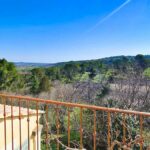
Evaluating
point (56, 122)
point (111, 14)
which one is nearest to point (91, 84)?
point (111, 14)

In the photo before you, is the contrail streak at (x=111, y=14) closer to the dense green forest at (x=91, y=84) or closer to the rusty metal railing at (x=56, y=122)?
the dense green forest at (x=91, y=84)

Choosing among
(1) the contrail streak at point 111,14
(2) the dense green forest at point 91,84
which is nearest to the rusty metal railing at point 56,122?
(2) the dense green forest at point 91,84

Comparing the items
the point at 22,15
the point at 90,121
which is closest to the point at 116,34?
the point at 22,15

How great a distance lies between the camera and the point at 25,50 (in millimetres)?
20781

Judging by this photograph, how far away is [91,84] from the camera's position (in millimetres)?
14227

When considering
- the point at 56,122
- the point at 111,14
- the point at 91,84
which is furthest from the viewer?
the point at 111,14

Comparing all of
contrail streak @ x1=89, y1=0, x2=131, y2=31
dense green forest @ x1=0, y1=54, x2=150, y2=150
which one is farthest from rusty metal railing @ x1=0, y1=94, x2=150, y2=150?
contrail streak @ x1=89, y1=0, x2=131, y2=31

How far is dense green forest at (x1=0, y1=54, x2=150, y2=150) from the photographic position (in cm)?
1073

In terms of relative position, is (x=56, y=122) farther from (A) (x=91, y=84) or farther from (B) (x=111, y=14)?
(B) (x=111, y=14)

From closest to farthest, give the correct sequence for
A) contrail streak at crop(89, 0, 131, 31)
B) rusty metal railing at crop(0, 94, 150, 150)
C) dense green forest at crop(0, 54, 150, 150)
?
rusty metal railing at crop(0, 94, 150, 150) → dense green forest at crop(0, 54, 150, 150) → contrail streak at crop(89, 0, 131, 31)

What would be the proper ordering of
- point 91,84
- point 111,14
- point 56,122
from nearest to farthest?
point 56,122
point 91,84
point 111,14

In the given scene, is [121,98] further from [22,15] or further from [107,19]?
[22,15]

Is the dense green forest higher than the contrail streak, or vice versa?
the contrail streak

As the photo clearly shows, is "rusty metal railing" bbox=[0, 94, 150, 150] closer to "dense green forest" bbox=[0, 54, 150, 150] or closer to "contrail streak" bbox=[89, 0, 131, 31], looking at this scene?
"dense green forest" bbox=[0, 54, 150, 150]
